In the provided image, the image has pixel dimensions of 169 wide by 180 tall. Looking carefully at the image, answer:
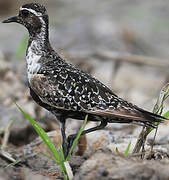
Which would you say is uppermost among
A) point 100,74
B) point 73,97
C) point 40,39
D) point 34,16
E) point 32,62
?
point 34,16

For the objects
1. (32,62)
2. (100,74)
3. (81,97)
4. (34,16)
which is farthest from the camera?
(100,74)

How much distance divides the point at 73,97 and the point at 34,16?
1.36m

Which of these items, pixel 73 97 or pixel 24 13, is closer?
pixel 73 97

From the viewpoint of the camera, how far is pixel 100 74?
1201cm

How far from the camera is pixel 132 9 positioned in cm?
1733

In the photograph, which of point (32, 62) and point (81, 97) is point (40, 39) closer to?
point (32, 62)

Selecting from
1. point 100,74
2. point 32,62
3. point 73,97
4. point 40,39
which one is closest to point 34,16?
point 40,39

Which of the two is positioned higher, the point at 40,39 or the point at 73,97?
the point at 40,39

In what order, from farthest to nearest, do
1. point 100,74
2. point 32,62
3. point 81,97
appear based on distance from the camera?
1. point 100,74
2. point 32,62
3. point 81,97

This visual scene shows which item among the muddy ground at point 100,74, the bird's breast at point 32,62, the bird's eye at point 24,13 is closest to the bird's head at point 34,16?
the bird's eye at point 24,13

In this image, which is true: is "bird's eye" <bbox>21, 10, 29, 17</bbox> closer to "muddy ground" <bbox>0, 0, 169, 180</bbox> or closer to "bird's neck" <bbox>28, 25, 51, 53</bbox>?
"bird's neck" <bbox>28, 25, 51, 53</bbox>

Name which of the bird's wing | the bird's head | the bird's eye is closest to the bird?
the bird's wing

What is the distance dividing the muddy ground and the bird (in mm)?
383

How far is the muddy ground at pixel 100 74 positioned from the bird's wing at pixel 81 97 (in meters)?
0.44
